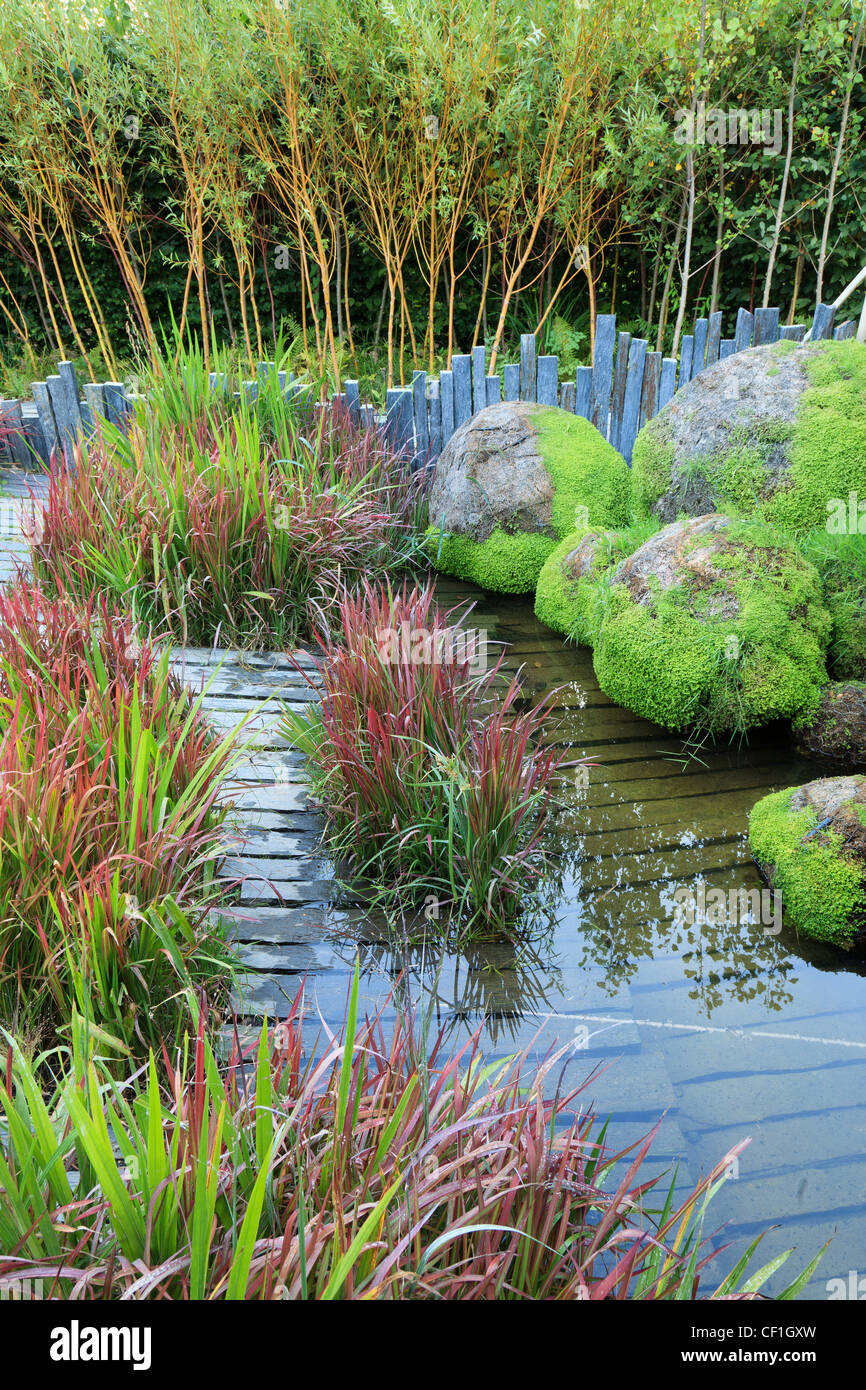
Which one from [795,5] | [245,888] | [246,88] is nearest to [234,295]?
[246,88]

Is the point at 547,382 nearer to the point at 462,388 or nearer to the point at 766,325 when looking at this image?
the point at 462,388

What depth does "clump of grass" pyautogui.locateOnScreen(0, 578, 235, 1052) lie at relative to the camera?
2186mm

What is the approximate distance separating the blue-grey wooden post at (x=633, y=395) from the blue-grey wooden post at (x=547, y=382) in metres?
0.48

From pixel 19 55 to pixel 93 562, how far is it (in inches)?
229

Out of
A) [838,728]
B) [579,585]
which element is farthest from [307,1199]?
[579,585]

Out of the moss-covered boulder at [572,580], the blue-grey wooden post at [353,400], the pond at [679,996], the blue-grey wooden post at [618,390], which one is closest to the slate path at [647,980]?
the pond at [679,996]

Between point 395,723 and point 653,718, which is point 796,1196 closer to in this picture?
point 395,723

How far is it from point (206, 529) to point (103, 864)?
253 cm

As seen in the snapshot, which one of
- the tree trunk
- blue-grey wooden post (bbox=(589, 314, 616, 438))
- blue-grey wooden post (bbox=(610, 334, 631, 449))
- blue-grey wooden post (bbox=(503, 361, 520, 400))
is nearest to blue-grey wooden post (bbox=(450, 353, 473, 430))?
blue-grey wooden post (bbox=(503, 361, 520, 400))

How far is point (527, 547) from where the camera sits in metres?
5.67

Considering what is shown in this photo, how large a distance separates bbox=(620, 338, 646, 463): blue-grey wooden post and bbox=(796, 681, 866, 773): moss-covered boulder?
282cm

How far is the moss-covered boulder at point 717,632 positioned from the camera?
13.3 ft

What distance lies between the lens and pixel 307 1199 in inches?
61.9

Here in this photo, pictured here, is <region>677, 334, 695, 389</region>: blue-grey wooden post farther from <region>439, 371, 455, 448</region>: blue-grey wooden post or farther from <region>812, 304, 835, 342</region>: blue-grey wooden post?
<region>439, 371, 455, 448</region>: blue-grey wooden post
